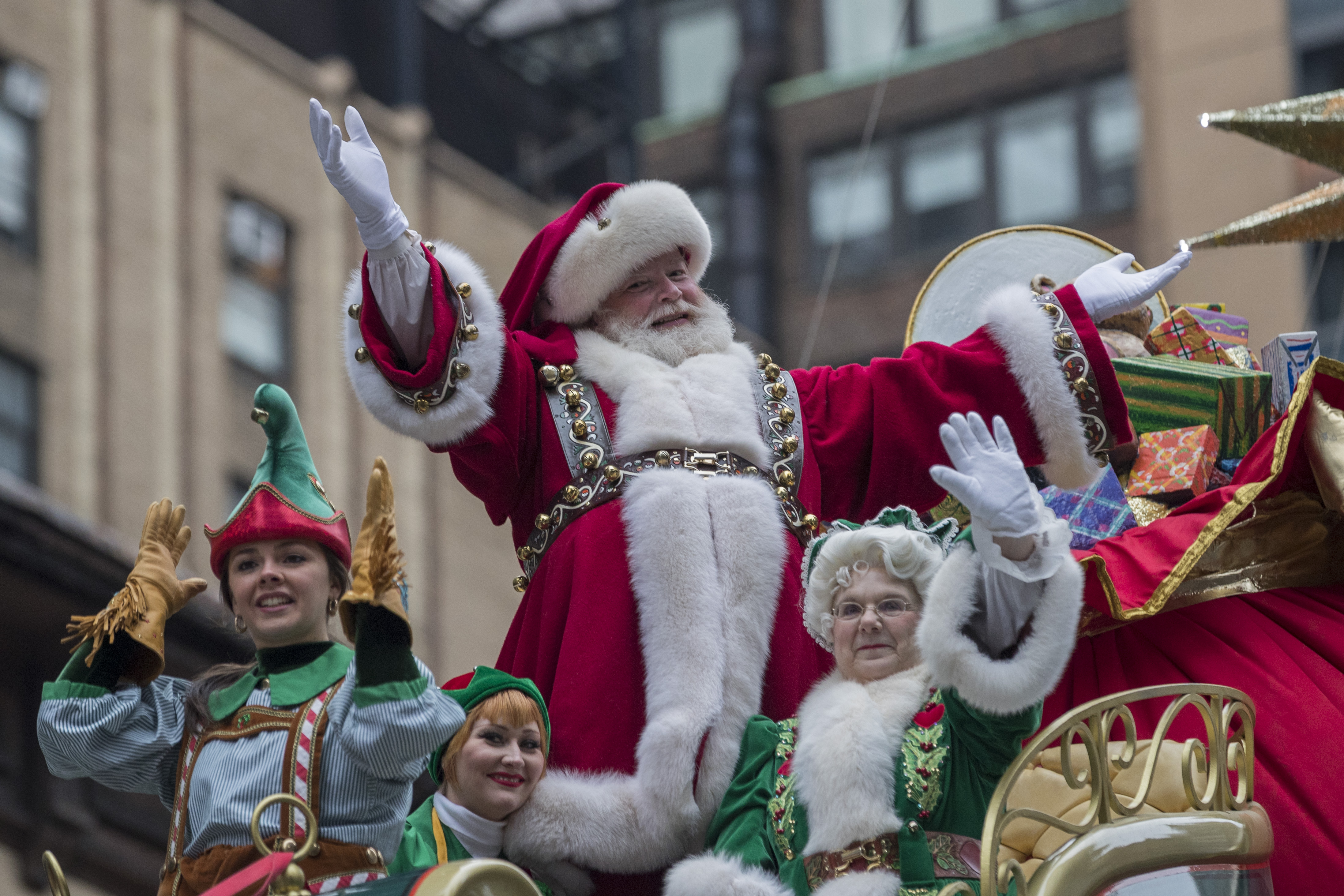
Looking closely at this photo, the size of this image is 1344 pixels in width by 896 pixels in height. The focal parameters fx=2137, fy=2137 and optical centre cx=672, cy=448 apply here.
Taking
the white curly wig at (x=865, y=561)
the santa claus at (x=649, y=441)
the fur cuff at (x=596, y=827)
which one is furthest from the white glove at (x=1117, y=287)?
the fur cuff at (x=596, y=827)

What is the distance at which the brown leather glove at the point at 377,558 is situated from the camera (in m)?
3.47

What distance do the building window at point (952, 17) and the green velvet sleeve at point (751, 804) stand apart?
671 inches

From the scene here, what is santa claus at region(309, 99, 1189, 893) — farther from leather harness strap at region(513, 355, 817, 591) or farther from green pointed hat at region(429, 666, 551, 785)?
green pointed hat at region(429, 666, 551, 785)

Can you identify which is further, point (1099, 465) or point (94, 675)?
point (1099, 465)

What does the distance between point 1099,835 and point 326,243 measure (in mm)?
11770

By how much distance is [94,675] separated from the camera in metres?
3.97

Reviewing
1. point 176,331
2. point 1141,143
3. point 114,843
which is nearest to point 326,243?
point 176,331

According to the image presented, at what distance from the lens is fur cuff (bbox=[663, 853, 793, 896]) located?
3.76 meters

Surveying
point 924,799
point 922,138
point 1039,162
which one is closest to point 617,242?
point 924,799

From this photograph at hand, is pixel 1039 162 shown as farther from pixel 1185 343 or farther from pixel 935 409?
pixel 935 409

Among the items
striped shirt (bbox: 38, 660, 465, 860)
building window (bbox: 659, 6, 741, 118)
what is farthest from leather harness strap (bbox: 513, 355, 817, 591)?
building window (bbox: 659, 6, 741, 118)

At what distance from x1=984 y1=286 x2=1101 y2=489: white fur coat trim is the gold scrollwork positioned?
0.65 m

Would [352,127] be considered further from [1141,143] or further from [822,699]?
[1141,143]

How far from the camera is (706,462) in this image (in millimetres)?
4387
